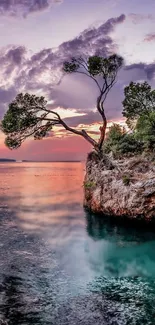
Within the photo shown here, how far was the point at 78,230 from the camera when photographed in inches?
1391

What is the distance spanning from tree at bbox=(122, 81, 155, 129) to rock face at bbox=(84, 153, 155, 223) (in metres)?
6.13

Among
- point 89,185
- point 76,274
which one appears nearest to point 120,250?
point 76,274

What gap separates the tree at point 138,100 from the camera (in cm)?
3734

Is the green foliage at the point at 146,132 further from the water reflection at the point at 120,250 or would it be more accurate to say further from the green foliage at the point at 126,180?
the water reflection at the point at 120,250

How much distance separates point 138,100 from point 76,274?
2410cm

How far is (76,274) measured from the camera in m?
20.5

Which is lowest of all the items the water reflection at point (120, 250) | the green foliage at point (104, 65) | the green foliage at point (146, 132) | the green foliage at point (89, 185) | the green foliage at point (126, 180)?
the water reflection at point (120, 250)

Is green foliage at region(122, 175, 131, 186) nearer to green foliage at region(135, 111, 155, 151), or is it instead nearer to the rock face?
the rock face

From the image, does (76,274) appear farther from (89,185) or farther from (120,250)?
(89,185)

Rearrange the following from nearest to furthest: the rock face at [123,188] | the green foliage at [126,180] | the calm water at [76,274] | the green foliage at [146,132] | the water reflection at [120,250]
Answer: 1. the calm water at [76,274]
2. the water reflection at [120,250]
3. the rock face at [123,188]
4. the green foliage at [126,180]
5. the green foliage at [146,132]

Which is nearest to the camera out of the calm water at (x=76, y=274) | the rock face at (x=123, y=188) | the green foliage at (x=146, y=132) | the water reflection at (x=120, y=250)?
the calm water at (x=76, y=274)

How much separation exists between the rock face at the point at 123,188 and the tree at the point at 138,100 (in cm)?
613

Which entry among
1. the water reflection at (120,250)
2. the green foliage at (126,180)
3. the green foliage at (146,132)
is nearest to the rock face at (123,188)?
the green foliage at (126,180)

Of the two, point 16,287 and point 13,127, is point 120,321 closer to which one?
point 16,287
